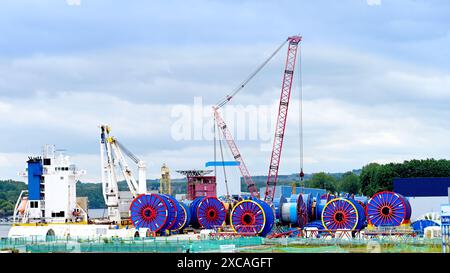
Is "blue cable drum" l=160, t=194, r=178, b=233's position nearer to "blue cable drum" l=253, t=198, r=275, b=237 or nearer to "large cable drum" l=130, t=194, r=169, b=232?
"large cable drum" l=130, t=194, r=169, b=232

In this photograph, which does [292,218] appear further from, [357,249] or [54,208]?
[357,249]

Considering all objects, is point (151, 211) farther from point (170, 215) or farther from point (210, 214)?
point (210, 214)

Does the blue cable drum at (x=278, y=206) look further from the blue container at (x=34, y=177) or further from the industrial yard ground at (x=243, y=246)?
the industrial yard ground at (x=243, y=246)

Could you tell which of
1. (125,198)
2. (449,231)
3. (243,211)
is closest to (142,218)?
(243,211)

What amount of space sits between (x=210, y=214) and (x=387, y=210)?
72.8ft

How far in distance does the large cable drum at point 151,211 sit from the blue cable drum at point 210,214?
29.6ft

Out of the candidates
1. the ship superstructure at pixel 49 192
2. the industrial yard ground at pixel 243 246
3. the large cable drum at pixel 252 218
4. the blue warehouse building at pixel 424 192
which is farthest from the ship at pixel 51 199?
the blue warehouse building at pixel 424 192

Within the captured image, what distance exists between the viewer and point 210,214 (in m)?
94.9

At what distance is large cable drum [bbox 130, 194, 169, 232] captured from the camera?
87.0 m

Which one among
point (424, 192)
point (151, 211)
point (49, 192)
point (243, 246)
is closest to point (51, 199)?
point (49, 192)

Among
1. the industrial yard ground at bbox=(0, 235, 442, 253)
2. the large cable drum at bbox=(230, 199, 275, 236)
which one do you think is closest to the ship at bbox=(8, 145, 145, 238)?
the large cable drum at bbox=(230, 199, 275, 236)
